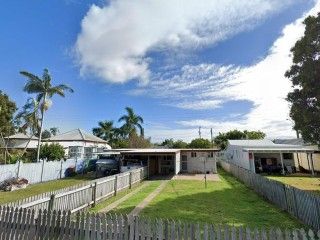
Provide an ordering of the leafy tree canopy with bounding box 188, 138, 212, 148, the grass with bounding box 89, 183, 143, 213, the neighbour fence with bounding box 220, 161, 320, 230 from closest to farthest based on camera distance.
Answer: the neighbour fence with bounding box 220, 161, 320, 230, the grass with bounding box 89, 183, 143, 213, the leafy tree canopy with bounding box 188, 138, 212, 148

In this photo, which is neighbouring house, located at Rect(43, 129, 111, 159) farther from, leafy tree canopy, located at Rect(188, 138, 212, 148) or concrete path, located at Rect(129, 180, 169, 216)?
concrete path, located at Rect(129, 180, 169, 216)

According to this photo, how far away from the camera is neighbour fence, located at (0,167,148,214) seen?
346 inches

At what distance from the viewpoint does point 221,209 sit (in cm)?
1312

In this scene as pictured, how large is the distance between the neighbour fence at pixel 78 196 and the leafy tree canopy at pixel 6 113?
17001 mm

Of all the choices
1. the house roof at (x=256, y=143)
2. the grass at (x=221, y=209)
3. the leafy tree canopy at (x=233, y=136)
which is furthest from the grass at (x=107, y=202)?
the leafy tree canopy at (x=233, y=136)

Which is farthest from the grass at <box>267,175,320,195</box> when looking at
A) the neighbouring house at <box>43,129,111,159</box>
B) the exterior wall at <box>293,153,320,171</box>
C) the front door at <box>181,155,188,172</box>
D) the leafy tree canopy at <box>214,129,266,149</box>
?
the leafy tree canopy at <box>214,129,266,149</box>

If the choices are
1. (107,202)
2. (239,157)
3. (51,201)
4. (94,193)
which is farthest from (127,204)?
(239,157)

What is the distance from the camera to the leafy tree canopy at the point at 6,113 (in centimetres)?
2825

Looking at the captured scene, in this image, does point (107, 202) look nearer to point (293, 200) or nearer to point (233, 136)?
point (293, 200)

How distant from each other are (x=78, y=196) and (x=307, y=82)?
539 inches

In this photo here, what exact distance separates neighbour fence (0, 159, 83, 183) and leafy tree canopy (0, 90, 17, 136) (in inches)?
305

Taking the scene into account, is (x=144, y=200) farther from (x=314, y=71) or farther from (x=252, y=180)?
(x=314, y=71)

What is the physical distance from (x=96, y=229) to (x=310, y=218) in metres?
7.84

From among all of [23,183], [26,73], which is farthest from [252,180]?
[26,73]
